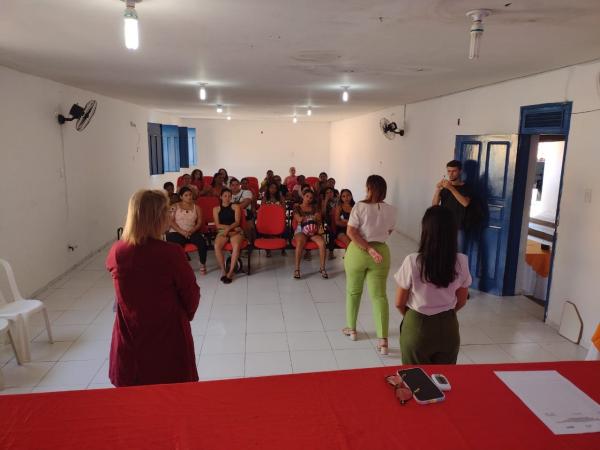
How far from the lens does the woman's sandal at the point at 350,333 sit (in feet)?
11.8

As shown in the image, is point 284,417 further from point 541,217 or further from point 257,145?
point 257,145

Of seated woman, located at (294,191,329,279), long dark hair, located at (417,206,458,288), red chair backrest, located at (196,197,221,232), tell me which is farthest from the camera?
red chair backrest, located at (196,197,221,232)

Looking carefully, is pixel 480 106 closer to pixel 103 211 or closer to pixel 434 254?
pixel 434 254

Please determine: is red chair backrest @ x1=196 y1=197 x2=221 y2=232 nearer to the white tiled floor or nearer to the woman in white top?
the white tiled floor

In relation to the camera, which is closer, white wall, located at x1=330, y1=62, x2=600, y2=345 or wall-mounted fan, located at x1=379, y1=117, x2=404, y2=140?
white wall, located at x1=330, y1=62, x2=600, y2=345

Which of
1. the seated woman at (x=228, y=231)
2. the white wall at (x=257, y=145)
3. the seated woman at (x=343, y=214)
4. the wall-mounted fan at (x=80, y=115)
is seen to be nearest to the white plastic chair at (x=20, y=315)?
the seated woman at (x=228, y=231)

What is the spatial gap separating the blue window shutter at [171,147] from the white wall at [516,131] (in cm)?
655

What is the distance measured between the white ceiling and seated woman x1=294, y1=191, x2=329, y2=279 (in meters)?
1.55

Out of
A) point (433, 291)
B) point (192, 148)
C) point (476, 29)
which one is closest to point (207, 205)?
point (476, 29)

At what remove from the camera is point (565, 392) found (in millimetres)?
1400

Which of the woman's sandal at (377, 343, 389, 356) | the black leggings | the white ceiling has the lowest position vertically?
the woman's sandal at (377, 343, 389, 356)

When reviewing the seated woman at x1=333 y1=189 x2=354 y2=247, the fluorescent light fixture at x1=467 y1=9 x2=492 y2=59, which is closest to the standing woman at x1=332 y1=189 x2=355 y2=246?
the seated woman at x1=333 y1=189 x2=354 y2=247

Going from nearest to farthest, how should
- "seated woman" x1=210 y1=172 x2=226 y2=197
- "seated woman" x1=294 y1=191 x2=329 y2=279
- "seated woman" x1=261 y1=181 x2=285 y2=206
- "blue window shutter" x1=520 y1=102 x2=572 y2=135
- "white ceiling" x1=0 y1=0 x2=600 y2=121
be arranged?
1. "white ceiling" x1=0 y1=0 x2=600 y2=121
2. "blue window shutter" x1=520 y1=102 x2=572 y2=135
3. "seated woman" x1=294 y1=191 x2=329 y2=279
4. "seated woman" x1=261 y1=181 x2=285 y2=206
5. "seated woman" x1=210 y1=172 x2=226 y2=197

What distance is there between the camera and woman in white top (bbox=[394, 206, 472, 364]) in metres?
1.93
